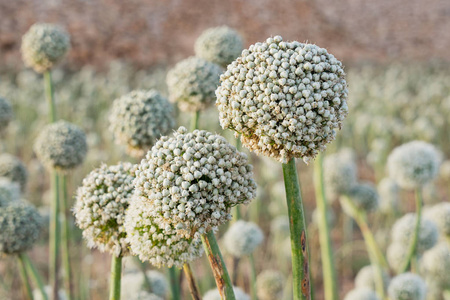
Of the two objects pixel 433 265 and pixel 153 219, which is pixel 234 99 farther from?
pixel 433 265

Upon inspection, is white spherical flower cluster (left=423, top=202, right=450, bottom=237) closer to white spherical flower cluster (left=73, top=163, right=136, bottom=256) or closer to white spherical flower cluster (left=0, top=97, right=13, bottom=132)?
white spherical flower cluster (left=73, top=163, right=136, bottom=256)

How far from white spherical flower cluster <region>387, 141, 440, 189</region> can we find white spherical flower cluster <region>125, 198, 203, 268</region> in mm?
1145

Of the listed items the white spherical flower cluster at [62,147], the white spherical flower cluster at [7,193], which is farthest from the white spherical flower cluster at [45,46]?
the white spherical flower cluster at [7,193]

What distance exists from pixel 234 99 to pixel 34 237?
79cm

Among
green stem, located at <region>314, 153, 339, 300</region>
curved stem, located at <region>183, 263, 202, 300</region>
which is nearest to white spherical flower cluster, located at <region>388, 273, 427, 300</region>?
green stem, located at <region>314, 153, 339, 300</region>

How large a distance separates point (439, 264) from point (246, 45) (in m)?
8.73

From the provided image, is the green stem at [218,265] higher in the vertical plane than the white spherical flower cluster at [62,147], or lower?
lower

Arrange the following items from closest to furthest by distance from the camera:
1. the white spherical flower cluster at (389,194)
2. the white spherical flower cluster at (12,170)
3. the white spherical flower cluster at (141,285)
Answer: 1. the white spherical flower cluster at (141,285)
2. the white spherical flower cluster at (12,170)
3. the white spherical flower cluster at (389,194)

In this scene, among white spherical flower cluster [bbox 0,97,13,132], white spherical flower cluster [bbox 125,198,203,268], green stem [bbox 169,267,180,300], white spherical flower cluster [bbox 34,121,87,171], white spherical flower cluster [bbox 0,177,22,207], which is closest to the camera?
white spherical flower cluster [bbox 125,198,203,268]

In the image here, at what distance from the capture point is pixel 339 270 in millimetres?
3227

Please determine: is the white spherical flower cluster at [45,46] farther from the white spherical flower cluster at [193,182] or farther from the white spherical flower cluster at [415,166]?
the white spherical flower cluster at [415,166]

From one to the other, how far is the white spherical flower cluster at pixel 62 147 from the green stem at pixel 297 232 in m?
1.00

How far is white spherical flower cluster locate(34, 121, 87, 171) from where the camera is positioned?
154 cm

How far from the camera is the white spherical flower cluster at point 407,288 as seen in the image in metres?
1.37
